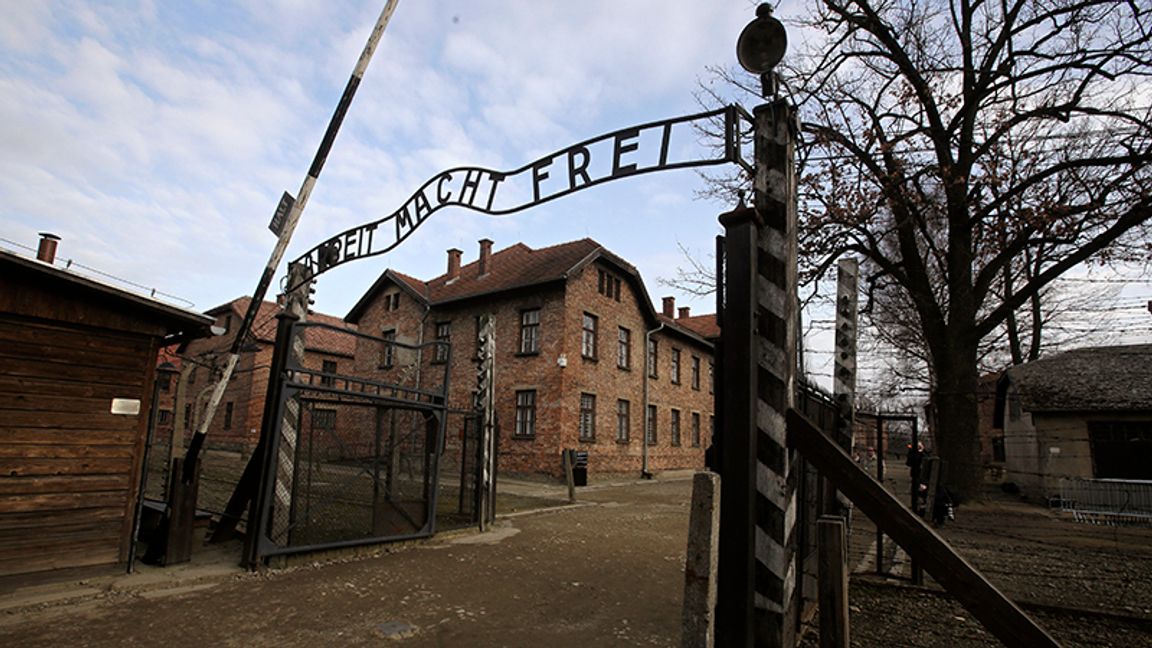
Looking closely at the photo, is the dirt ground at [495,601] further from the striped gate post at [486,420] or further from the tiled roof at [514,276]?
the tiled roof at [514,276]

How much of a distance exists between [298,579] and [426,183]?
4.61m

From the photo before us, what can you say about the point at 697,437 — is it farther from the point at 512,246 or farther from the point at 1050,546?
the point at 1050,546

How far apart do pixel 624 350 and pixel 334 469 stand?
1660 cm

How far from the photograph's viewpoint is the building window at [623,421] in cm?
2314

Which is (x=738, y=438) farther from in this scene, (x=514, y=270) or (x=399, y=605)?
(x=514, y=270)

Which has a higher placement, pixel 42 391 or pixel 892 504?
pixel 42 391

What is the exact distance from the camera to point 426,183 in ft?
23.4

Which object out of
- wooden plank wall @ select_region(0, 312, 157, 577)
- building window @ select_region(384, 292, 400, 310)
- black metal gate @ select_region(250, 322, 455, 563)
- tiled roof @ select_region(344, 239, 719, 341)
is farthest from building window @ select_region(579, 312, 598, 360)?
wooden plank wall @ select_region(0, 312, 157, 577)

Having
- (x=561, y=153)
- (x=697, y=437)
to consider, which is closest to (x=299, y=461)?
(x=561, y=153)

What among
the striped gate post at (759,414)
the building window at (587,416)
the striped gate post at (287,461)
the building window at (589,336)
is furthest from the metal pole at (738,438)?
the building window at (589,336)

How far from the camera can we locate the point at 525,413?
2112cm

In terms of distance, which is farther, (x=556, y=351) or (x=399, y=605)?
(x=556, y=351)

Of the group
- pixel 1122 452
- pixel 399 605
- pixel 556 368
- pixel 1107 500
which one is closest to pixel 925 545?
pixel 399 605

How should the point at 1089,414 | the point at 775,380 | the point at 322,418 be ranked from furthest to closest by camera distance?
the point at 1089,414 → the point at 322,418 → the point at 775,380
